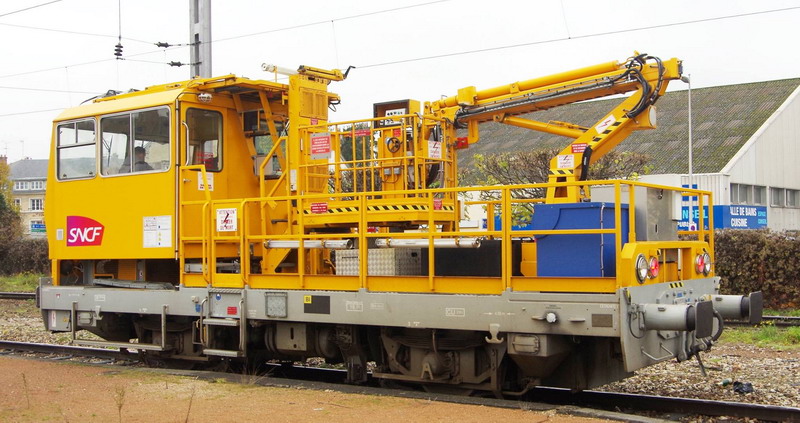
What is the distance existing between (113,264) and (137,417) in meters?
4.63

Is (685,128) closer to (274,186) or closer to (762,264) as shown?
(762,264)

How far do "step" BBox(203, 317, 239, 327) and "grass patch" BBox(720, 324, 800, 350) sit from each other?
25.9 feet

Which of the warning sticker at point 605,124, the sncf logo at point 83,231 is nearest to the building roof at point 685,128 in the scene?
the warning sticker at point 605,124

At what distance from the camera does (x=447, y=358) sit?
8.42 metres

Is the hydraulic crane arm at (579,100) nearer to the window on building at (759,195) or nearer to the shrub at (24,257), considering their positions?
the window on building at (759,195)

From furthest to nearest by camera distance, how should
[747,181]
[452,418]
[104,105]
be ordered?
[747,181], [104,105], [452,418]

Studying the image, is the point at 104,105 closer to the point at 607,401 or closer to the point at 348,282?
the point at 348,282

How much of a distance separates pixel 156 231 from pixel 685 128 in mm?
28454

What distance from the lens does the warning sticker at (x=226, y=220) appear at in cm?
962

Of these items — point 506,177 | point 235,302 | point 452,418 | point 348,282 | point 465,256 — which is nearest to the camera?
Answer: point 452,418

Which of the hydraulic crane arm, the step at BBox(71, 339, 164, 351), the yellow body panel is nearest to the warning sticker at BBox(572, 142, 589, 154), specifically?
the hydraulic crane arm

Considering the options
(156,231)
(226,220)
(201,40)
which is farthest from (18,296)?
(226,220)

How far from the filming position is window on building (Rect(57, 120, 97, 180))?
1101cm

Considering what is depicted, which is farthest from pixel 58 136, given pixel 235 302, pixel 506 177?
pixel 506 177
